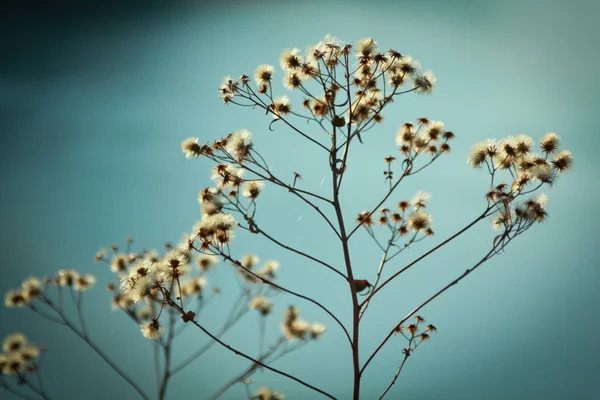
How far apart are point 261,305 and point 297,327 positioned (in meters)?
0.51

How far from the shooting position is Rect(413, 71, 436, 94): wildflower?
1607mm

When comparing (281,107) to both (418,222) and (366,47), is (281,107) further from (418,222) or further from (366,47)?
(418,222)

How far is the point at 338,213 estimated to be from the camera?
144cm

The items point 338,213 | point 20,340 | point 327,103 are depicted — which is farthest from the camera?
point 20,340

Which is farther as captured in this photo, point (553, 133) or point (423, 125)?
point (423, 125)

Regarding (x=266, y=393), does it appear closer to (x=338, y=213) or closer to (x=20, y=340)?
(x=338, y=213)

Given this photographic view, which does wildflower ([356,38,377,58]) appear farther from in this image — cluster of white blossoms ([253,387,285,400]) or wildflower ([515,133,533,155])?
cluster of white blossoms ([253,387,285,400])

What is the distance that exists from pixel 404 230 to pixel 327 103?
58 centimetres

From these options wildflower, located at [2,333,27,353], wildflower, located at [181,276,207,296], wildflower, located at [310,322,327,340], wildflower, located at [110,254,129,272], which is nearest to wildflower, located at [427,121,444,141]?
wildflower, located at [310,322,327,340]

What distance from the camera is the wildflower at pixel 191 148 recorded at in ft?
5.37

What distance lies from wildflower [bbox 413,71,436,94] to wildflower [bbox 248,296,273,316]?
123 centimetres

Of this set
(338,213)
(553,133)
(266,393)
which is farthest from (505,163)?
(266,393)

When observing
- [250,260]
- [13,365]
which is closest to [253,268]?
[250,260]

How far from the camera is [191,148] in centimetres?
164
